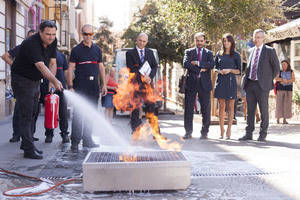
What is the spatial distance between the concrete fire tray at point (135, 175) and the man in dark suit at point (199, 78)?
4552 millimetres

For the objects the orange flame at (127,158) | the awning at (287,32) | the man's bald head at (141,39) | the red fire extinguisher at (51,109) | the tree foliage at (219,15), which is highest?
the tree foliage at (219,15)

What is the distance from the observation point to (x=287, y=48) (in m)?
15.4

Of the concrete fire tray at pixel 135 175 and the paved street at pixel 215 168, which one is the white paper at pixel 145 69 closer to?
the paved street at pixel 215 168

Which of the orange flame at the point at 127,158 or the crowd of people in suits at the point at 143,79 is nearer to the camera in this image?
the orange flame at the point at 127,158

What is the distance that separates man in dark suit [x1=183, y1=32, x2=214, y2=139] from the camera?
8.86m

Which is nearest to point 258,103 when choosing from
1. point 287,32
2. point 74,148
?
point 74,148

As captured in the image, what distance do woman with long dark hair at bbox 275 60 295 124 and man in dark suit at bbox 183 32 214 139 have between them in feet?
13.4

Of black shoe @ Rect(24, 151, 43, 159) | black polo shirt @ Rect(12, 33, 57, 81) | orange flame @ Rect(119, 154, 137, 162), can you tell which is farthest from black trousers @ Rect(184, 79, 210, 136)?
orange flame @ Rect(119, 154, 137, 162)

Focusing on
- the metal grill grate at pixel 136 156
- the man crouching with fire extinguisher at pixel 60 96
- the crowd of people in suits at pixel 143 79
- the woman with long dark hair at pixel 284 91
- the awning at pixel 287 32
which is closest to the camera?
the metal grill grate at pixel 136 156

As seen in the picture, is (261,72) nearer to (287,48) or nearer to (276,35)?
(276,35)

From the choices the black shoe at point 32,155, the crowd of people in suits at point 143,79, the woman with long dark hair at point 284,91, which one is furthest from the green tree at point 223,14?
the black shoe at point 32,155

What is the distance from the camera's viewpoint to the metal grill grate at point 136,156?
15.1ft

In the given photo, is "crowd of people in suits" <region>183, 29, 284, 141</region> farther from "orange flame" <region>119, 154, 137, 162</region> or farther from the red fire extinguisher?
"orange flame" <region>119, 154, 137, 162</region>

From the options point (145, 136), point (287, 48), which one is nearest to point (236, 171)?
point (145, 136)
